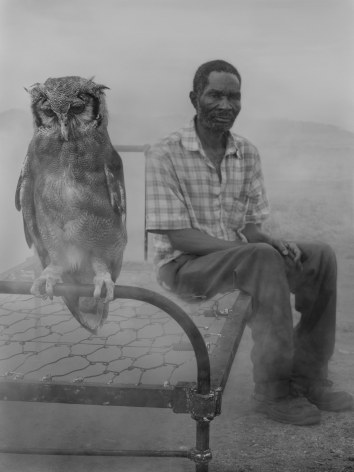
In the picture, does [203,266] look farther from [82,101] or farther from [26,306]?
[26,306]

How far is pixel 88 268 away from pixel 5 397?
72 centimetres

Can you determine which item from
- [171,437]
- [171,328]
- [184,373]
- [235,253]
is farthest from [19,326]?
[235,253]

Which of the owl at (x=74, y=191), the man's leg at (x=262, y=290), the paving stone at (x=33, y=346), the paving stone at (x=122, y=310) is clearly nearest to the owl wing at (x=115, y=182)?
the owl at (x=74, y=191)

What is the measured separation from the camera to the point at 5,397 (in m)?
1.37

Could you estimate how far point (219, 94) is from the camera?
2199 mm

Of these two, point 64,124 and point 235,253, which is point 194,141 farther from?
point 64,124

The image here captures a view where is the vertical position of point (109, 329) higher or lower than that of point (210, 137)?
lower

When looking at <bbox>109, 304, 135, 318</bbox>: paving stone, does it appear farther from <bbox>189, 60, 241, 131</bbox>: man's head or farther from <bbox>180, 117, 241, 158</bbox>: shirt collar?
<bbox>189, 60, 241, 131</bbox>: man's head

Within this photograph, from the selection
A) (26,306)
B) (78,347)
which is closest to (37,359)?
(78,347)

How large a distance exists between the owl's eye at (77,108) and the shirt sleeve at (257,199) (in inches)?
39.6

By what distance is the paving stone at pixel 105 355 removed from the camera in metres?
2.69

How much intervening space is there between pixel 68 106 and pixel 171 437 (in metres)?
1.17

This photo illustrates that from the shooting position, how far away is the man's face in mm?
2193

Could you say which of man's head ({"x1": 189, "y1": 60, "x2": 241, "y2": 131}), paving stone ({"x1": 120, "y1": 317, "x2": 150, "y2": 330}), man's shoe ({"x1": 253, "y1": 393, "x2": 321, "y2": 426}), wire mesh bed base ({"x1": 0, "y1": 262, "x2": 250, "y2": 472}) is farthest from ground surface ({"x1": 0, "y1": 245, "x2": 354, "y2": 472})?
man's head ({"x1": 189, "y1": 60, "x2": 241, "y2": 131})
